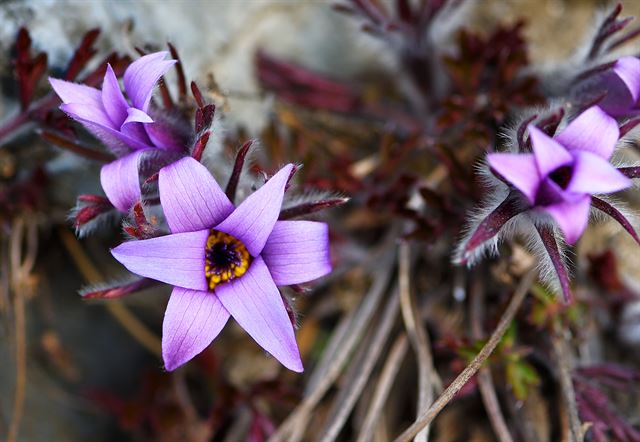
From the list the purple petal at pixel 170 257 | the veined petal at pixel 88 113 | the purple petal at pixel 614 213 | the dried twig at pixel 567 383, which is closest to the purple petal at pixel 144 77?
the veined petal at pixel 88 113

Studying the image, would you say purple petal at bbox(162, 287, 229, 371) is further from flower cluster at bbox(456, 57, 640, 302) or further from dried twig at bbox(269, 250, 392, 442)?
dried twig at bbox(269, 250, 392, 442)

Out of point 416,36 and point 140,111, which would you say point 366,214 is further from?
point 140,111

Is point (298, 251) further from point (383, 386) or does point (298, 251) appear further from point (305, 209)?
point (383, 386)

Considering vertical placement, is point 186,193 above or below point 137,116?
below

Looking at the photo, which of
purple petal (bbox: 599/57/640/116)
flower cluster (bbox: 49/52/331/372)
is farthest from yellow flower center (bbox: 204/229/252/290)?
purple petal (bbox: 599/57/640/116)

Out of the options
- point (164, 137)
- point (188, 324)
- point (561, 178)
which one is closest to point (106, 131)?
point (164, 137)

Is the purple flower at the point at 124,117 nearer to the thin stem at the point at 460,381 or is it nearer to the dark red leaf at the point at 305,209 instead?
the dark red leaf at the point at 305,209
